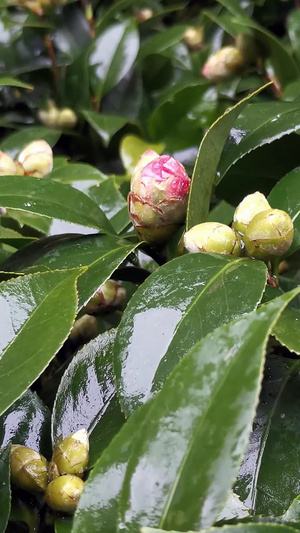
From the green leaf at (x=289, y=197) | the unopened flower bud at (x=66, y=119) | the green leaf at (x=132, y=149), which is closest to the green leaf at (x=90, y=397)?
the green leaf at (x=289, y=197)

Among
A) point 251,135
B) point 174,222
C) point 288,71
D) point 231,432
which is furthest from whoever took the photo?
point 288,71

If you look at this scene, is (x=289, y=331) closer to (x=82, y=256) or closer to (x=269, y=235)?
(x=269, y=235)

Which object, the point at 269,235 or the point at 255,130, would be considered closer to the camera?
the point at 269,235

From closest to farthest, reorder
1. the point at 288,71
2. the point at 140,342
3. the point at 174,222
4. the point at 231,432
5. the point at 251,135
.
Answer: the point at 231,432 → the point at 140,342 → the point at 174,222 → the point at 251,135 → the point at 288,71

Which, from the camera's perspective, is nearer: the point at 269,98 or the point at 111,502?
the point at 111,502

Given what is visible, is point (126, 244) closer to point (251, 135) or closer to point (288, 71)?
point (251, 135)

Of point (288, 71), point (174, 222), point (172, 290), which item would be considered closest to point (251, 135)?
point (174, 222)

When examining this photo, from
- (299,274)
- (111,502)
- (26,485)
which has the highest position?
(111,502)

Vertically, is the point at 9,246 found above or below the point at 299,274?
above

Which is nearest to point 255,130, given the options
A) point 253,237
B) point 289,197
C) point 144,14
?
point 289,197
